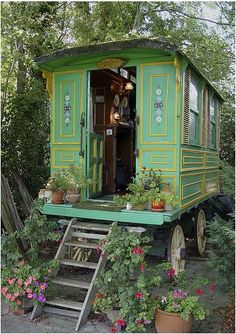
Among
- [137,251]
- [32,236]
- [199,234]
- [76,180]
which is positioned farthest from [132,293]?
[199,234]

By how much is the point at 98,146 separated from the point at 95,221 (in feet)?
4.85

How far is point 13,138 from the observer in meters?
7.41

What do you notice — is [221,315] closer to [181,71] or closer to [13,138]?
[181,71]

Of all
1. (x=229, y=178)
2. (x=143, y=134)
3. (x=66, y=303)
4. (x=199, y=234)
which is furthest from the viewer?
(x=199, y=234)

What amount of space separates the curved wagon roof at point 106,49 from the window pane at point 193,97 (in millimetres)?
573

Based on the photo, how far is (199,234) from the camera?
6898 mm

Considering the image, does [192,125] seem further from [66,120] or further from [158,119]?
[66,120]

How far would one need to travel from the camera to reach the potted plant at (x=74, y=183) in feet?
17.1

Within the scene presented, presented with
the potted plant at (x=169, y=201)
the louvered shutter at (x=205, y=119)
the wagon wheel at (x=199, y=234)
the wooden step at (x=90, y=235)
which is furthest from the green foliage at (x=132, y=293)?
the louvered shutter at (x=205, y=119)

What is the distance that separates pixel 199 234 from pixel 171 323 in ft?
11.8

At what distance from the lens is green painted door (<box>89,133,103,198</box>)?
5707 mm

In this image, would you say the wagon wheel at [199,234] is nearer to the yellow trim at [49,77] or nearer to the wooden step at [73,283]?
the wooden step at [73,283]

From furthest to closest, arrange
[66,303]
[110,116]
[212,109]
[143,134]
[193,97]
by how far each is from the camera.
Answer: [212,109] → [110,116] → [193,97] → [143,134] → [66,303]

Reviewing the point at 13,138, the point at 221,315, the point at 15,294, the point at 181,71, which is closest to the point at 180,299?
the point at 221,315
